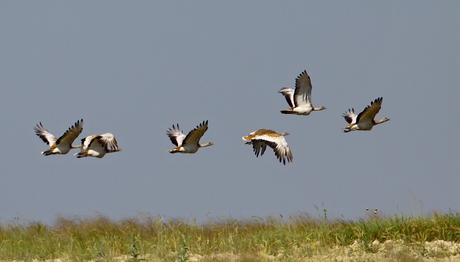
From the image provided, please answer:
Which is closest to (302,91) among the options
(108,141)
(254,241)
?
(108,141)

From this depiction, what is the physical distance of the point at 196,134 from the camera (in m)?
21.1

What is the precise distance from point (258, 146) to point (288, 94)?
2285mm

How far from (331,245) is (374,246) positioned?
0.63 meters

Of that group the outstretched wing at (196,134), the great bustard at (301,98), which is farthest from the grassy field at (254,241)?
the great bustard at (301,98)

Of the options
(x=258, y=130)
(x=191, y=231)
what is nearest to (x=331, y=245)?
(x=191, y=231)

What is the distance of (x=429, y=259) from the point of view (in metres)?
11.7

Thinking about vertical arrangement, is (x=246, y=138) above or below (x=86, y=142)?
below

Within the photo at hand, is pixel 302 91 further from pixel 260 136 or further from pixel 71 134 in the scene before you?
pixel 71 134

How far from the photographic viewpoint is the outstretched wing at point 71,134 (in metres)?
20.9

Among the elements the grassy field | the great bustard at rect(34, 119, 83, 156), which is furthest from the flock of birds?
the grassy field

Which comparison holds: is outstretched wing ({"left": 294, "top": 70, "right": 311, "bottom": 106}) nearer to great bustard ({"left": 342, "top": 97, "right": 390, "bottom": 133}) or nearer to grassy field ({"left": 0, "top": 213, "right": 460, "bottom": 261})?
great bustard ({"left": 342, "top": 97, "right": 390, "bottom": 133})

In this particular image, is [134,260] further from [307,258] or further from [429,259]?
[429,259]

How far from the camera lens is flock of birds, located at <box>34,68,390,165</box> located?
2091cm

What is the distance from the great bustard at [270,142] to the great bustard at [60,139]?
12.0ft
